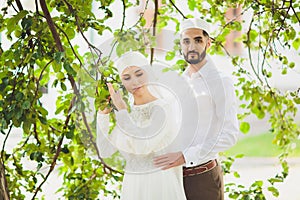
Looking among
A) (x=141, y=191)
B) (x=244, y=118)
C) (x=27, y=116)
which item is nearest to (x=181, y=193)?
(x=141, y=191)

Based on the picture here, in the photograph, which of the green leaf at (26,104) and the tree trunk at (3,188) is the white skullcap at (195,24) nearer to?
the green leaf at (26,104)

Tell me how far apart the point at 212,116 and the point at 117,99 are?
10.1 inches

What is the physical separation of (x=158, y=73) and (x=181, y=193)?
1.04 ft

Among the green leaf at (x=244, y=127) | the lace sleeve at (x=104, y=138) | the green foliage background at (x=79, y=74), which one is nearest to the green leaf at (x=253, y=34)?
the green foliage background at (x=79, y=74)

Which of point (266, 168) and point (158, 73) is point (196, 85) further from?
point (266, 168)

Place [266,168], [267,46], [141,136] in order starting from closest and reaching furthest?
1. [141,136]
2. [267,46]
3. [266,168]

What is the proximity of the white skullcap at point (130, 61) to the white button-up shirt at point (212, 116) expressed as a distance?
154 millimetres

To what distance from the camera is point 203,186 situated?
1.55m

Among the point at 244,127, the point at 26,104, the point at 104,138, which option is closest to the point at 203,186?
the point at 104,138

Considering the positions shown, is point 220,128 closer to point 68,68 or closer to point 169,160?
point 169,160

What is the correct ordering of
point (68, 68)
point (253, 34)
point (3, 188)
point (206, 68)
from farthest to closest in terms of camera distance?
point (253, 34), point (3, 188), point (206, 68), point (68, 68)

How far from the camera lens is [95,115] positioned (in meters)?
1.51

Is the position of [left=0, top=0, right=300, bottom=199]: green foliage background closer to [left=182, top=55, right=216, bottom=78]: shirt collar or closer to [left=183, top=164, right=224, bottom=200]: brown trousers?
[left=182, top=55, right=216, bottom=78]: shirt collar

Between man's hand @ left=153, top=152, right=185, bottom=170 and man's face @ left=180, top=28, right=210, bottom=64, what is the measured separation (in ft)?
0.85
